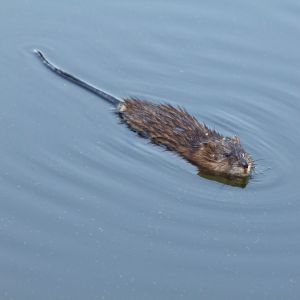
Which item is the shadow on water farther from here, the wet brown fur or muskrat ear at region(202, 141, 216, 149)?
muskrat ear at region(202, 141, 216, 149)

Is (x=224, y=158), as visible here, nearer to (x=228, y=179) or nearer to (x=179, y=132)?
(x=228, y=179)

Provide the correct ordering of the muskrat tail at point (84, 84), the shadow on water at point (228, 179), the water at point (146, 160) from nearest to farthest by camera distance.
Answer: the water at point (146, 160)
the shadow on water at point (228, 179)
the muskrat tail at point (84, 84)

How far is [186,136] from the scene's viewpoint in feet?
31.7

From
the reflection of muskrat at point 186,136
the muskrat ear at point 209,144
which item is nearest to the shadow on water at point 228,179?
the reflection of muskrat at point 186,136

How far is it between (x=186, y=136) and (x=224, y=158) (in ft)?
1.51

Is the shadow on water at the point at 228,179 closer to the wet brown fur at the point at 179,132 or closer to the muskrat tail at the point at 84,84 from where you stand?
the wet brown fur at the point at 179,132

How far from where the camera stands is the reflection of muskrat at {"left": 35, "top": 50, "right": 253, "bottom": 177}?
9336 millimetres

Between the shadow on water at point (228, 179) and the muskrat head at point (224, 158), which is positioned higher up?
the muskrat head at point (224, 158)

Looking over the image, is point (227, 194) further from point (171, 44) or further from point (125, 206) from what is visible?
point (171, 44)

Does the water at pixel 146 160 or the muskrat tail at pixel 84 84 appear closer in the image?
the water at pixel 146 160

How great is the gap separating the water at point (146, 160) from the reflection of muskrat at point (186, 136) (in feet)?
0.42

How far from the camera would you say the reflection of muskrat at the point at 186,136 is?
9.34 meters

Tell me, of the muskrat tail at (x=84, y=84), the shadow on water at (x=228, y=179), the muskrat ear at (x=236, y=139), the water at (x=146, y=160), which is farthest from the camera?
the muskrat tail at (x=84, y=84)

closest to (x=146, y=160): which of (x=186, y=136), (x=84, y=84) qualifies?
(x=186, y=136)
